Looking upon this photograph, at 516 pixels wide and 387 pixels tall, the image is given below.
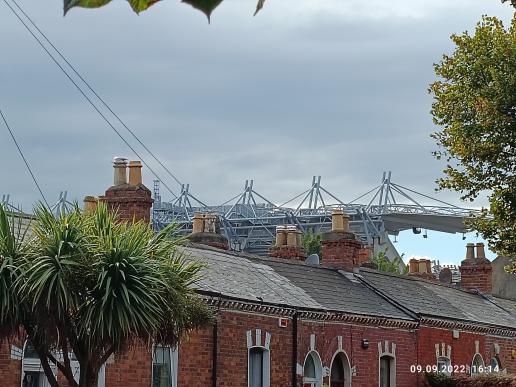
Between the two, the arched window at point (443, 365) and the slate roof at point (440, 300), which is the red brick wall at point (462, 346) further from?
the slate roof at point (440, 300)

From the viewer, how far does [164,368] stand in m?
20.9

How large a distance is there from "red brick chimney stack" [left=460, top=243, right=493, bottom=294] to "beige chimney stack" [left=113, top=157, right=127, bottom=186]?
21.5m

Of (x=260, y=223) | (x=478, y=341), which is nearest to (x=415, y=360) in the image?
(x=478, y=341)

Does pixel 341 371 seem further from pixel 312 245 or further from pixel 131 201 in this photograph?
pixel 312 245

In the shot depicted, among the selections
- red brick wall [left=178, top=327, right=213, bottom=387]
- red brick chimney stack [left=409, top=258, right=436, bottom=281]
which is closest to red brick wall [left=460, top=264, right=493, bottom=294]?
red brick chimney stack [left=409, top=258, right=436, bottom=281]

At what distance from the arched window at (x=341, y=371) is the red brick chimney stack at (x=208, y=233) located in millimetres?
4573

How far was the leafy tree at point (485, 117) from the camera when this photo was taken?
21.2m

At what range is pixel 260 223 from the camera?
110688 millimetres

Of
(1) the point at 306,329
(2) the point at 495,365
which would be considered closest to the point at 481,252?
(2) the point at 495,365

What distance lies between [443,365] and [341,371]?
6.35 m

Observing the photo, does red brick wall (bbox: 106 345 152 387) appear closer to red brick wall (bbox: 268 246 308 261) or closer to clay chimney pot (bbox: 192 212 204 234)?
clay chimney pot (bbox: 192 212 204 234)

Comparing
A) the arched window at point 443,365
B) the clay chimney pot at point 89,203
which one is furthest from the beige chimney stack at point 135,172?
the arched window at point 443,365

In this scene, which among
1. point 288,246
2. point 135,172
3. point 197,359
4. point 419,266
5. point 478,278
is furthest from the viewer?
point 419,266

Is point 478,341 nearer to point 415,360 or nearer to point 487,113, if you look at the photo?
point 415,360
